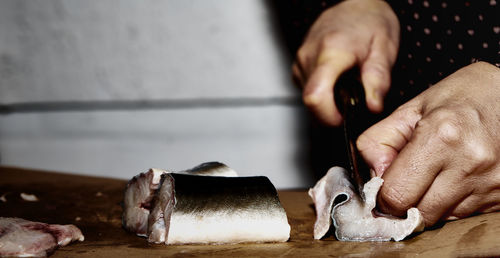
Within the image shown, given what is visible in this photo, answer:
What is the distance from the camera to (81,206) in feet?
6.62

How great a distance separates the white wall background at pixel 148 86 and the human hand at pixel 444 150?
2.06 meters

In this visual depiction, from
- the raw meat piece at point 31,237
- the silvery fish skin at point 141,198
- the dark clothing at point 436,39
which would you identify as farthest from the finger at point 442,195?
the raw meat piece at point 31,237

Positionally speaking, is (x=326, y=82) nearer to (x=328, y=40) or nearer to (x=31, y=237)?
(x=328, y=40)

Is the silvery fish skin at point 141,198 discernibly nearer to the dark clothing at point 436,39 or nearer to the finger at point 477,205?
the finger at point 477,205

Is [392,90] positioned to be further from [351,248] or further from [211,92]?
[211,92]

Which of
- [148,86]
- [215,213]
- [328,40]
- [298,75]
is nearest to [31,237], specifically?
[215,213]

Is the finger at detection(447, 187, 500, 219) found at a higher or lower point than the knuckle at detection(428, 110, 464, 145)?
lower

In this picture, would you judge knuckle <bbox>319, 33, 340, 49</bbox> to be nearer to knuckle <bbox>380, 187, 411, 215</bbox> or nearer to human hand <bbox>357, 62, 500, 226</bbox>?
human hand <bbox>357, 62, 500, 226</bbox>

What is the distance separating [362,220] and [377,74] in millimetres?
659

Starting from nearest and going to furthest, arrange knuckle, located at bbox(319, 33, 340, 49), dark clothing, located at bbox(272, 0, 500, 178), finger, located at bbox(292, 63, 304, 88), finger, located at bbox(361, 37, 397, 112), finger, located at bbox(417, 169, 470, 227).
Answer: finger, located at bbox(417, 169, 470, 227) < finger, located at bbox(361, 37, 397, 112) < dark clothing, located at bbox(272, 0, 500, 178) < knuckle, located at bbox(319, 33, 340, 49) < finger, located at bbox(292, 63, 304, 88)

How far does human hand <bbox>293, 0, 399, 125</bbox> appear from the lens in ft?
6.39

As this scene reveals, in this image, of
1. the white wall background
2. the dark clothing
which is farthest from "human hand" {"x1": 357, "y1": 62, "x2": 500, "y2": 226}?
the white wall background

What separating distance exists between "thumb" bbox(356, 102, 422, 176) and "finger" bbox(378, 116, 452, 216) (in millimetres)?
103

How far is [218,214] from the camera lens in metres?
1.49
